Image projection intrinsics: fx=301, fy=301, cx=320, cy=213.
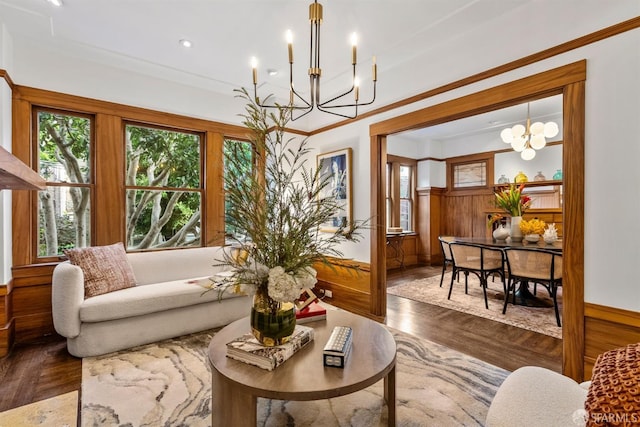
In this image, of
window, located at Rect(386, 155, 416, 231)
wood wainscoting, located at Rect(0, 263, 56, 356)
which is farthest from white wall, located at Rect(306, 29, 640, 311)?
wood wainscoting, located at Rect(0, 263, 56, 356)

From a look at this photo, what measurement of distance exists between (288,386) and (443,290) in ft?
13.1

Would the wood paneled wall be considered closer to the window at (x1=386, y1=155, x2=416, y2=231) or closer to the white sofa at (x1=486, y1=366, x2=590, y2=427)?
the white sofa at (x1=486, y1=366, x2=590, y2=427)

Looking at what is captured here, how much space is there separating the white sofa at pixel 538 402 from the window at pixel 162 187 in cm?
368

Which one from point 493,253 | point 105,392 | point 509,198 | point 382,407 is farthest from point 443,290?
point 105,392

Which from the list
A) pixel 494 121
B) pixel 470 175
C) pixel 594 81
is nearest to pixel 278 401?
pixel 594 81

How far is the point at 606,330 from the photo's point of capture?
2.02 metres

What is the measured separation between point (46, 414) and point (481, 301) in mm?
4484

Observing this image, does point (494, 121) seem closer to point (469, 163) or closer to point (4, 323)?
point (469, 163)

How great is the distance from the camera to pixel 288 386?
1.30 meters

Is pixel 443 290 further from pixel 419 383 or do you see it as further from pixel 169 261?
pixel 169 261

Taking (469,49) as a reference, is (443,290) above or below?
below

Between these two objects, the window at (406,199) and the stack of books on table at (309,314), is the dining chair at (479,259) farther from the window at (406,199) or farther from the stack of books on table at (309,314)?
the window at (406,199)

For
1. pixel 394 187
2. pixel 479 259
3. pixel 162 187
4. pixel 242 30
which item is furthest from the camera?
pixel 394 187

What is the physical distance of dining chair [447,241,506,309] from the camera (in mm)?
3898
